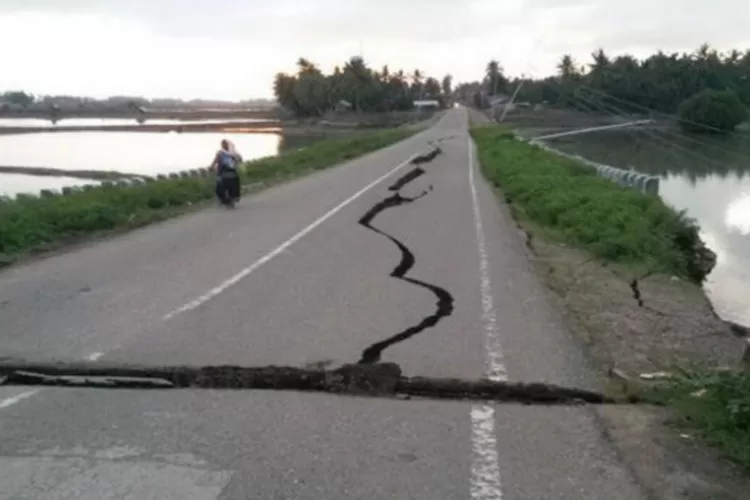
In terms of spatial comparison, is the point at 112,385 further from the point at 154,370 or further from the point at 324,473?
the point at 324,473

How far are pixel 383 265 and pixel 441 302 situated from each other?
8.50ft

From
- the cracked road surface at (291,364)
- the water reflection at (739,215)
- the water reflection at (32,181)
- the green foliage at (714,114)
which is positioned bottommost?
the water reflection at (32,181)

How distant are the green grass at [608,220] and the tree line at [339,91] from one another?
112 meters

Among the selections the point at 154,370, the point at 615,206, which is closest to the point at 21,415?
the point at 154,370

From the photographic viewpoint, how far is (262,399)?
580 cm

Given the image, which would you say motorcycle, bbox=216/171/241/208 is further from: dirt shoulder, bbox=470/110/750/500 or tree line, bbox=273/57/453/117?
tree line, bbox=273/57/453/117

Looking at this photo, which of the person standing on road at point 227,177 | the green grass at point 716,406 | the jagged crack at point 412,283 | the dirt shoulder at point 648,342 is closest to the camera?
the dirt shoulder at point 648,342

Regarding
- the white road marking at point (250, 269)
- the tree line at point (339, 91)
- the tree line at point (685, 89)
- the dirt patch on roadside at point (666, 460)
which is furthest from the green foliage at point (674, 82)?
the tree line at point (339, 91)

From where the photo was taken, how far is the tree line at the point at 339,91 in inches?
5335

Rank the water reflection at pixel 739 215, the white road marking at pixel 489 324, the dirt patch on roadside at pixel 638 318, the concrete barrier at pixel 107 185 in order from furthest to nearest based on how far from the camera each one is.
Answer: the water reflection at pixel 739 215 < the concrete barrier at pixel 107 185 < the dirt patch on roadside at pixel 638 318 < the white road marking at pixel 489 324

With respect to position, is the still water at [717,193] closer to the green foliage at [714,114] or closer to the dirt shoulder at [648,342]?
the green foliage at [714,114]

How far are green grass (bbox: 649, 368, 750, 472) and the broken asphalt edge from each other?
1.62 feet

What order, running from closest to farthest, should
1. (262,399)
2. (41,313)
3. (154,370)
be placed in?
(262,399)
(154,370)
(41,313)

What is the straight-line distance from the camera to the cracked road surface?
4441 mm
